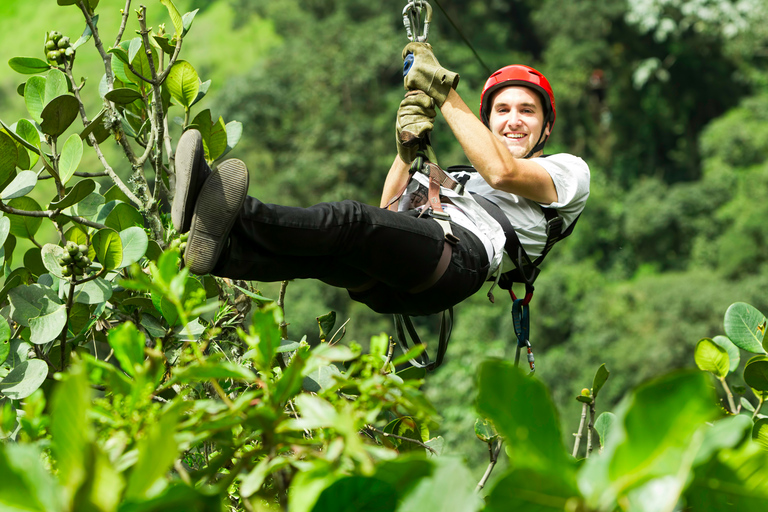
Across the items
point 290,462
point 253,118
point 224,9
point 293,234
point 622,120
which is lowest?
point 290,462

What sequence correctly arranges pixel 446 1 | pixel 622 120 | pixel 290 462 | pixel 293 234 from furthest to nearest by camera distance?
pixel 446 1
pixel 622 120
pixel 293 234
pixel 290 462

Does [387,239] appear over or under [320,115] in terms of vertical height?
under

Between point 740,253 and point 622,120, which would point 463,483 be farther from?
point 622,120

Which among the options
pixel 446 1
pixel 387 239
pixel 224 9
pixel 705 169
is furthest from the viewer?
pixel 224 9

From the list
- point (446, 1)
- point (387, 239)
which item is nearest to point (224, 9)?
point (446, 1)

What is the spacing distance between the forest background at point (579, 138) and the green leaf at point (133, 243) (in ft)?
50.2

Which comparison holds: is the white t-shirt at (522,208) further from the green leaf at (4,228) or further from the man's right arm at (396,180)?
the green leaf at (4,228)

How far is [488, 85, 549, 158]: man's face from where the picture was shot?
255 cm

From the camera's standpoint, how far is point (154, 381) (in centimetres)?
63

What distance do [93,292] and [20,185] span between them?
0.23m

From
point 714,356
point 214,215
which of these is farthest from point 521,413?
point 214,215

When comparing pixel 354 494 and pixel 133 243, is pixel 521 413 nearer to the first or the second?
pixel 354 494

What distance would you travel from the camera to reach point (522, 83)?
8.46ft

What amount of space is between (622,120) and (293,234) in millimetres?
30364
